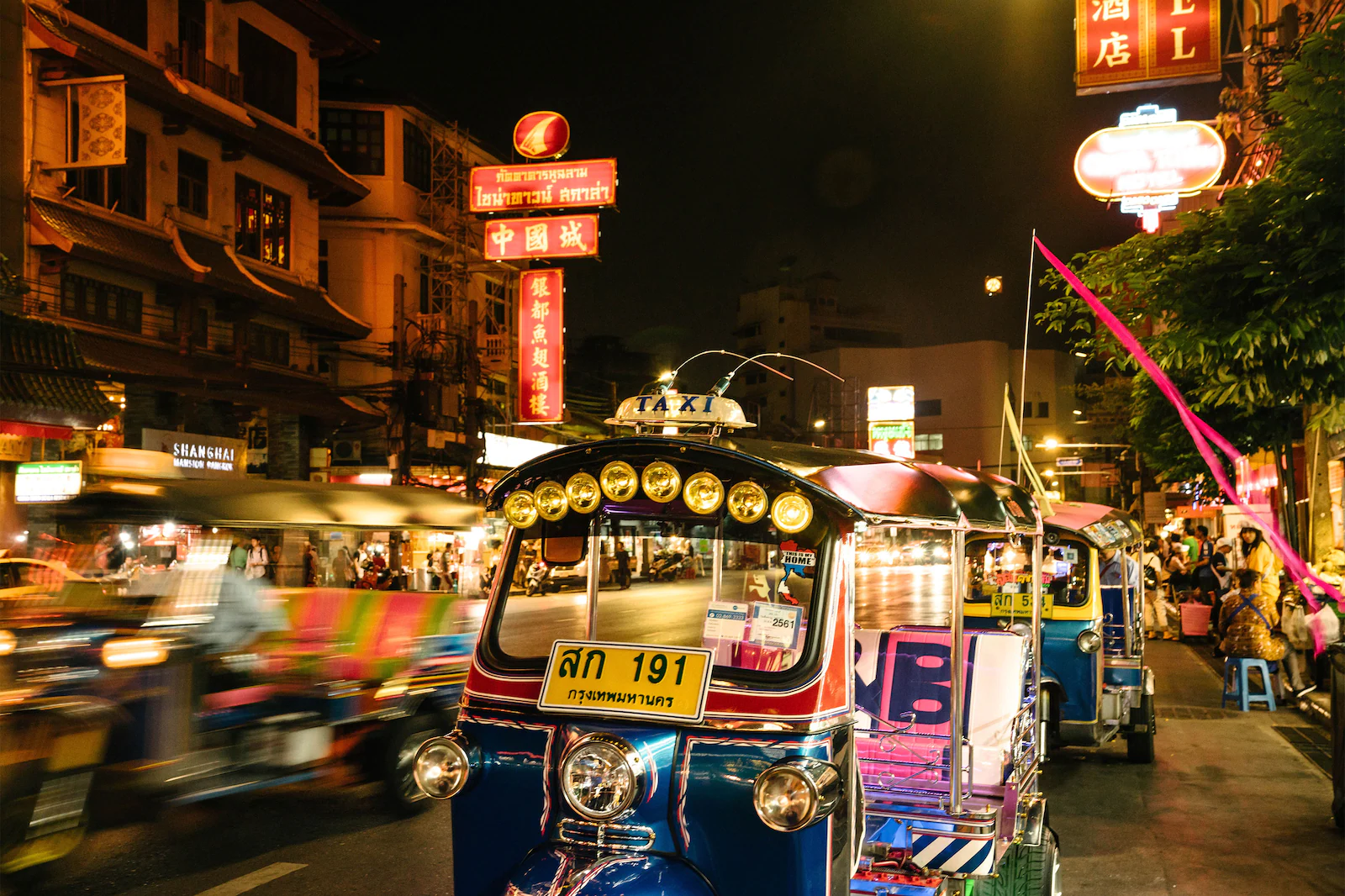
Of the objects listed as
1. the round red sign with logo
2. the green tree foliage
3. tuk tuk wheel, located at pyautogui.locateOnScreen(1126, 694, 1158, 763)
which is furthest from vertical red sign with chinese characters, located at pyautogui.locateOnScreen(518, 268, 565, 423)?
tuk tuk wheel, located at pyautogui.locateOnScreen(1126, 694, 1158, 763)

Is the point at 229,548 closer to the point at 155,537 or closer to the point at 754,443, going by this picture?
the point at 155,537

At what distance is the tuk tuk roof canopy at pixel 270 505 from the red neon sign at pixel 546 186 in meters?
19.3

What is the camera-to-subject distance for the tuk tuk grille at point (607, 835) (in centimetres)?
393

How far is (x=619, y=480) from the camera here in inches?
173

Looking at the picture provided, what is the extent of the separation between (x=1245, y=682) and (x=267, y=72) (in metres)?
23.5

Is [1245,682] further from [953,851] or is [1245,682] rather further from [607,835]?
[607,835]

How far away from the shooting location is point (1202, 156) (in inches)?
576

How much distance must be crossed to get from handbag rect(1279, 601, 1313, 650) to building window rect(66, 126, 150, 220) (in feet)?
66.1

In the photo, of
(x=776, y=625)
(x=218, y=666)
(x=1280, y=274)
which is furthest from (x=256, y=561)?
(x=1280, y=274)

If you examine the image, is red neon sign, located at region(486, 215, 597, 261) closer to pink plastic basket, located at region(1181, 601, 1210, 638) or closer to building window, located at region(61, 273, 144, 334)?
building window, located at region(61, 273, 144, 334)

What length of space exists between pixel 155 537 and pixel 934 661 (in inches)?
218

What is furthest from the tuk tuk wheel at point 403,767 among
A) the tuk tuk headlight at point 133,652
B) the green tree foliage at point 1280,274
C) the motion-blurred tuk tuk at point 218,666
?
the green tree foliage at point 1280,274

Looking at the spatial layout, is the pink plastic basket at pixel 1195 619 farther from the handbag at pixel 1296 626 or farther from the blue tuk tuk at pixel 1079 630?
the blue tuk tuk at pixel 1079 630

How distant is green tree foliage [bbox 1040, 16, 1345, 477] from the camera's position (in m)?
7.80
